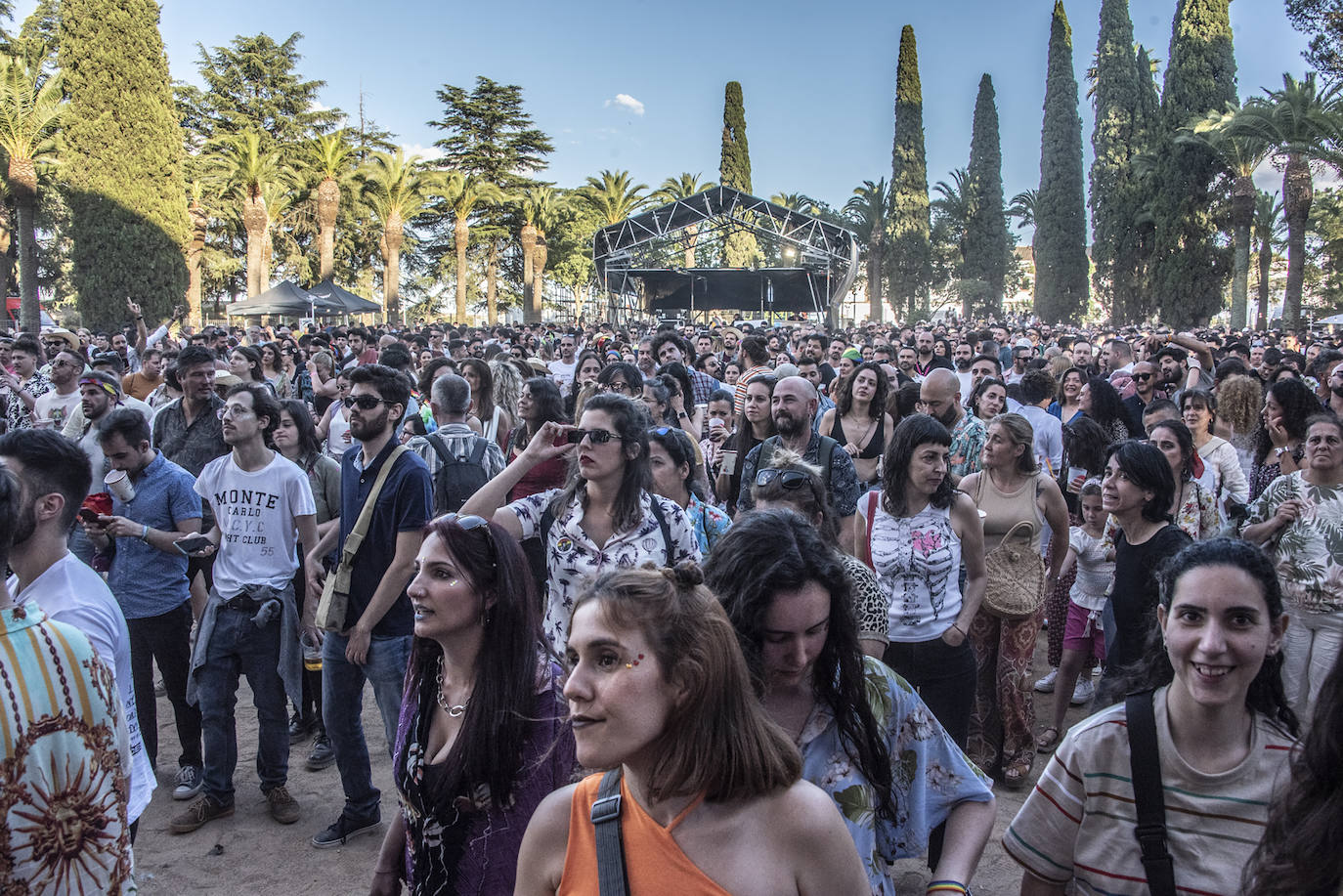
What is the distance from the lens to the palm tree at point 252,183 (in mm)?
35906

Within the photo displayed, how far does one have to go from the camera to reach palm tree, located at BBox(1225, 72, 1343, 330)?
84.4 feet

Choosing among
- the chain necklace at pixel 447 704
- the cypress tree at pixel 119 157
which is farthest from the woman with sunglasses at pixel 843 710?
the cypress tree at pixel 119 157

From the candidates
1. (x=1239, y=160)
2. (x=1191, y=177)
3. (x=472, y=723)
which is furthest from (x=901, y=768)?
(x=1191, y=177)

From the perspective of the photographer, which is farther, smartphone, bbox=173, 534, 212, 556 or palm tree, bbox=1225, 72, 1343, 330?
palm tree, bbox=1225, 72, 1343, 330

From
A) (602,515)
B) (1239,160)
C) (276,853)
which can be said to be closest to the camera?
(602,515)

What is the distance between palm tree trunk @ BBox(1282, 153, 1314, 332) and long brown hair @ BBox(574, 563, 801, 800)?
1242 inches

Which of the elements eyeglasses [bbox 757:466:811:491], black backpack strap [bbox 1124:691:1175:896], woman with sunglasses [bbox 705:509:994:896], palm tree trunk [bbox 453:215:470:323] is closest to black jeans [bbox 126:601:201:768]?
eyeglasses [bbox 757:466:811:491]

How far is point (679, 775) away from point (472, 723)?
97cm

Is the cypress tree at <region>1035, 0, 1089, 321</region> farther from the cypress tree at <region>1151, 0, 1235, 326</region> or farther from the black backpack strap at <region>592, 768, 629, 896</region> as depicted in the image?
the black backpack strap at <region>592, 768, 629, 896</region>

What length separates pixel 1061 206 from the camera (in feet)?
159

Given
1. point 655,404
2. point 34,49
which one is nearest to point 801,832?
point 655,404

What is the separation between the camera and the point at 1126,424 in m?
7.47

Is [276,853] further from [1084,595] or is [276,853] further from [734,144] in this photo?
[734,144]

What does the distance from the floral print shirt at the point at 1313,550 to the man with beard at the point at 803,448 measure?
1922 millimetres
